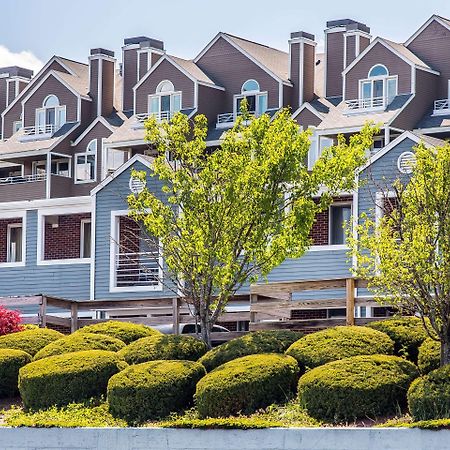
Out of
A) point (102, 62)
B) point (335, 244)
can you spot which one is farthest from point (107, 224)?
point (102, 62)

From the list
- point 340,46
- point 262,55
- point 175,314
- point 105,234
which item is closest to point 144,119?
point 262,55

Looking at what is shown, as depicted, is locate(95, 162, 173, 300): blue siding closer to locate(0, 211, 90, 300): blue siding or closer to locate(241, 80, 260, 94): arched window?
locate(0, 211, 90, 300): blue siding

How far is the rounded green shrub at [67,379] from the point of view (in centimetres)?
2444

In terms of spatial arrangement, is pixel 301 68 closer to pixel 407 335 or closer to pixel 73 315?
pixel 73 315

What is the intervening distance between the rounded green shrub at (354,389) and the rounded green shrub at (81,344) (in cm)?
577

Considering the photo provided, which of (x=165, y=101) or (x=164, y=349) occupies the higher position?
(x=165, y=101)

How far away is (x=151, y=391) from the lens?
23000 millimetres

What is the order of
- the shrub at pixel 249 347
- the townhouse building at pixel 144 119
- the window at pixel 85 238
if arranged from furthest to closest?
the window at pixel 85 238, the townhouse building at pixel 144 119, the shrub at pixel 249 347

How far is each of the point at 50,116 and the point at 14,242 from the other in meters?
16.9

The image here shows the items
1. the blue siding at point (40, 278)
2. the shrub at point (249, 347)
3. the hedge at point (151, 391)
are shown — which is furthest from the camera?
the blue siding at point (40, 278)

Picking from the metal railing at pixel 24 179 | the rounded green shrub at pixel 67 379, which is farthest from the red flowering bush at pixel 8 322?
the metal railing at pixel 24 179

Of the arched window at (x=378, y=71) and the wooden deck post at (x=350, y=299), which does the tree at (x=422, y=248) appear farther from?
the arched window at (x=378, y=71)

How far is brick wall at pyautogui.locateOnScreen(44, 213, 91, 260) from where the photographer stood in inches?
1832

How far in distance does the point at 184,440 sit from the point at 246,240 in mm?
5714
